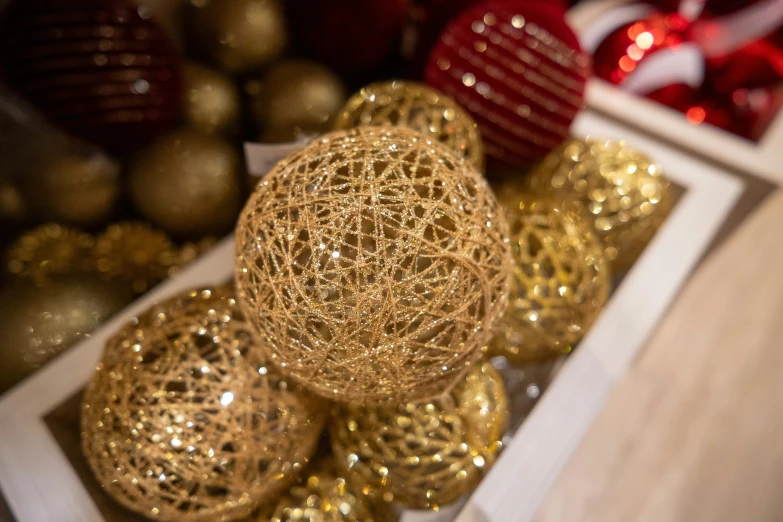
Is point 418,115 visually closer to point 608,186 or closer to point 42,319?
point 608,186

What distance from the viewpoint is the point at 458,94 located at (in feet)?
1.56

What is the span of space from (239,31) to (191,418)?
372 millimetres

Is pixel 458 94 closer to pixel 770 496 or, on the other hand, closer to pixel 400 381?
pixel 400 381

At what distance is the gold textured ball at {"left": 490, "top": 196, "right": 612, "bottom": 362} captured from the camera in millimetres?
439

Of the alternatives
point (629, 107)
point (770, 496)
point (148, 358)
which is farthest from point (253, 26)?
point (770, 496)

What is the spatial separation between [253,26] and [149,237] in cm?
23

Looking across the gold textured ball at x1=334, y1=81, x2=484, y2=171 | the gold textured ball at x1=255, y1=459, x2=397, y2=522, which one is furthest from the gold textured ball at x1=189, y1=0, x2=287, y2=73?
the gold textured ball at x1=255, y1=459, x2=397, y2=522

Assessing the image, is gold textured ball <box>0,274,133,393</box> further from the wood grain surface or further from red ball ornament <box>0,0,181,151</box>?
the wood grain surface

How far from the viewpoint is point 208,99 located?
53 centimetres

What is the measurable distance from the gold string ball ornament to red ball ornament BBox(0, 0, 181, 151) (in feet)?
0.65

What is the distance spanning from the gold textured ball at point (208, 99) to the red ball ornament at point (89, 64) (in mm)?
49

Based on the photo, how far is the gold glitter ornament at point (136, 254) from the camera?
50 centimetres

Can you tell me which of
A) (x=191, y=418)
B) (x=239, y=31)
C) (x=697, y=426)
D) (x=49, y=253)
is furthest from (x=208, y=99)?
(x=697, y=426)

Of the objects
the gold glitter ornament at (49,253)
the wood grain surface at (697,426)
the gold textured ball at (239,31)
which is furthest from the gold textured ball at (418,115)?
the wood grain surface at (697,426)
